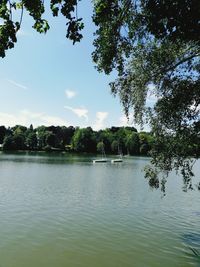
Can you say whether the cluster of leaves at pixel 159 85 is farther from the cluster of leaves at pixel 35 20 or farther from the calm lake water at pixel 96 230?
the cluster of leaves at pixel 35 20

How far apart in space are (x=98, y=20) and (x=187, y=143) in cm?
1248

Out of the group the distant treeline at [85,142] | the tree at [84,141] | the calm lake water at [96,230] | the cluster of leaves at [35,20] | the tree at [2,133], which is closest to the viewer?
the cluster of leaves at [35,20]

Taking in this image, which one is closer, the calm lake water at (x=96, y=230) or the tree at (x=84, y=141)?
the calm lake water at (x=96, y=230)

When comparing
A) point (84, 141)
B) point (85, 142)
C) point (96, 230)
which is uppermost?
point (84, 141)

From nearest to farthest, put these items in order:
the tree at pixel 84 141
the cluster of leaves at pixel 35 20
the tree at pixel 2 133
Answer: the cluster of leaves at pixel 35 20 → the tree at pixel 84 141 → the tree at pixel 2 133

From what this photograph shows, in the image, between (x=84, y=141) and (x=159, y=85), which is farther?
(x=84, y=141)

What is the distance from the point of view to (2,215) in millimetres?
24375

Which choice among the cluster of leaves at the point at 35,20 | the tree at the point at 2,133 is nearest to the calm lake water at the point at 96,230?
the cluster of leaves at the point at 35,20

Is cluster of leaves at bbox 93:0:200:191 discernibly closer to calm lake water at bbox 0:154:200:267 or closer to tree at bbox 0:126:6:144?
calm lake water at bbox 0:154:200:267

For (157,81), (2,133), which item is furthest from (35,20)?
(2,133)

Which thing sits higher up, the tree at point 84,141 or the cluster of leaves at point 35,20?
the tree at point 84,141

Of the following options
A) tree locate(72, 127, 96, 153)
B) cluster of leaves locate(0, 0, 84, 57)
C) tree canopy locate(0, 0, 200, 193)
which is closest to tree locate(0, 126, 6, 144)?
tree locate(72, 127, 96, 153)

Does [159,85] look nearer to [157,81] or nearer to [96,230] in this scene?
[157,81]

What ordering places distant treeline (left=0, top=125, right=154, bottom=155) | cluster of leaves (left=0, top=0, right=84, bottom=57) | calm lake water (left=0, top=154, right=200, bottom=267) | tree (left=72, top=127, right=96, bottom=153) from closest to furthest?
cluster of leaves (left=0, top=0, right=84, bottom=57)
calm lake water (left=0, top=154, right=200, bottom=267)
distant treeline (left=0, top=125, right=154, bottom=155)
tree (left=72, top=127, right=96, bottom=153)
